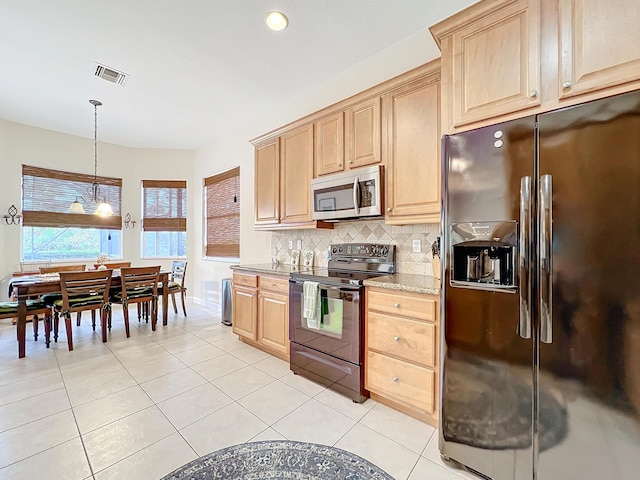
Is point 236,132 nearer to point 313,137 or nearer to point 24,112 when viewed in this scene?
point 313,137

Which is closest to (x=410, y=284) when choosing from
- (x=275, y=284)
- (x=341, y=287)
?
(x=341, y=287)

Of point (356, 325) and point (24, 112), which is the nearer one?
point (356, 325)

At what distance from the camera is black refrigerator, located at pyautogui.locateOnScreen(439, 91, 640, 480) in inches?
44.4

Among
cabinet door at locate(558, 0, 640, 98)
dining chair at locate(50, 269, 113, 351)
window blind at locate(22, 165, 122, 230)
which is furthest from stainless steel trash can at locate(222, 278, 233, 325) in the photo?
cabinet door at locate(558, 0, 640, 98)

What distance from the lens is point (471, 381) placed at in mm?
1462

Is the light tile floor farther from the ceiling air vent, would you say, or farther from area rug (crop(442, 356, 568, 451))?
the ceiling air vent

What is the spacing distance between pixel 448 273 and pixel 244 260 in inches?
128

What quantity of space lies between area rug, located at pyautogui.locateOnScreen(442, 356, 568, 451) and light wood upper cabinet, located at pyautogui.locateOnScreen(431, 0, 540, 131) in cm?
130

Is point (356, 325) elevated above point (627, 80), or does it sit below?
below

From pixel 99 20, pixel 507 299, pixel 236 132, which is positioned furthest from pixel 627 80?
pixel 236 132

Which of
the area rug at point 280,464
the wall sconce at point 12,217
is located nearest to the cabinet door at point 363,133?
the area rug at point 280,464

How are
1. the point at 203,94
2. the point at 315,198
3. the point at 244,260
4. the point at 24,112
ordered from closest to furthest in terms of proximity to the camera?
the point at 315,198
the point at 203,94
the point at 24,112
the point at 244,260

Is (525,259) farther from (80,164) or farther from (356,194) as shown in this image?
(80,164)

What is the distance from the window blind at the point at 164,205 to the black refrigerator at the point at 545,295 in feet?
16.9
